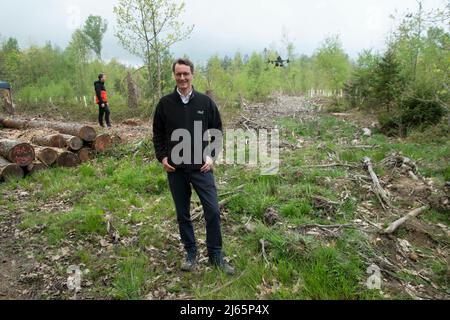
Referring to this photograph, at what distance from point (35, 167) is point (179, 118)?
6.05 meters

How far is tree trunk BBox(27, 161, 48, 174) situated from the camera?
25.8ft

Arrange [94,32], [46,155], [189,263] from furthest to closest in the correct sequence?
[94,32] < [46,155] < [189,263]

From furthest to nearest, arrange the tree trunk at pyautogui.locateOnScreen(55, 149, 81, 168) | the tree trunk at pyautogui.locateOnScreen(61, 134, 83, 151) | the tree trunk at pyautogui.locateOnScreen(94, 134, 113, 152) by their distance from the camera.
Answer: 1. the tree trunk at pyautogui.locateOnScreen(94, 134, 113, 152)
2. the tree trunk at pyautogui.locateOnScreen(61, 134, 83, 151)
3. the tree trunk at pyautogui.locateOnScreen(55, 149, 81, 168)

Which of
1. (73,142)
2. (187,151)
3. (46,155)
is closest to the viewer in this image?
(187,151)

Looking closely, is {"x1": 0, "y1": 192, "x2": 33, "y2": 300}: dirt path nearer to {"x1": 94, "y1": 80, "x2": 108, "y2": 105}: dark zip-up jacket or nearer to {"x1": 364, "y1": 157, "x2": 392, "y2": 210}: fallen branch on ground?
{"x1": 364, "y1": 157, "x2": 392, "y2": 210}: fallen branch on ground

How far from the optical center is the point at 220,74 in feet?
78.3

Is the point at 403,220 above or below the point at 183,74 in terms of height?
below

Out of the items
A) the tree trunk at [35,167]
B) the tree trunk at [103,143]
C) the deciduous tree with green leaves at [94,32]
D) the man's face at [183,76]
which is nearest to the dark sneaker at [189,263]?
the man's face at [183,76]

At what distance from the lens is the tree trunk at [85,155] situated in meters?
8.91

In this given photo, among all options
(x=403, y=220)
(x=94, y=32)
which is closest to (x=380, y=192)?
(x=403, y=220)

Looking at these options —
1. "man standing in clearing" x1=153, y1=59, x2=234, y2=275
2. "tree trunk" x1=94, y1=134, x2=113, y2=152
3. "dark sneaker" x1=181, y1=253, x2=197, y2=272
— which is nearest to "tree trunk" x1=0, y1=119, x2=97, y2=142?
"tree trunk" x1=94, y1=134, x2=113, y2=152

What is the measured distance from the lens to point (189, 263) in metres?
4.13

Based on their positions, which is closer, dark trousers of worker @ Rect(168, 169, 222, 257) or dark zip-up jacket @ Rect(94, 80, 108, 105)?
dark trousers of worker @ Rect(168, 169, 222, 257)

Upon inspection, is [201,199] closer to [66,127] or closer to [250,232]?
[250,232]
